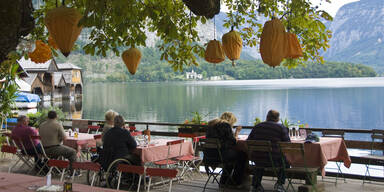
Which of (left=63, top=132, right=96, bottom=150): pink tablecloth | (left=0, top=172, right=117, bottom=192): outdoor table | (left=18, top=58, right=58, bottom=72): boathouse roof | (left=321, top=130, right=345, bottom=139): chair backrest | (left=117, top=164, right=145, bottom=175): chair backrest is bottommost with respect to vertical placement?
(left=63, top=132, right=96, bottom=150): pink tablecloth

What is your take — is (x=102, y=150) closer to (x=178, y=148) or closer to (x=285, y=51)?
(x=178, y=148)

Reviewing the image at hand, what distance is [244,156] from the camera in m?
6.44

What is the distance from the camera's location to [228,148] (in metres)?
6.21

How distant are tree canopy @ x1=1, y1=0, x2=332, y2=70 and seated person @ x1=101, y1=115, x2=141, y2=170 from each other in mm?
1235

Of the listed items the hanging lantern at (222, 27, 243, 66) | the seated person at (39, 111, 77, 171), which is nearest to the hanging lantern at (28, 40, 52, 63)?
the hanging lantern at (222, 27, 243, 66)

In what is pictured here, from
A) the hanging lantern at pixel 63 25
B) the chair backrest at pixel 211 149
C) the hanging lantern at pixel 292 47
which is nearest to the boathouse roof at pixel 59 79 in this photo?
the chair backrest at pixel 211 149

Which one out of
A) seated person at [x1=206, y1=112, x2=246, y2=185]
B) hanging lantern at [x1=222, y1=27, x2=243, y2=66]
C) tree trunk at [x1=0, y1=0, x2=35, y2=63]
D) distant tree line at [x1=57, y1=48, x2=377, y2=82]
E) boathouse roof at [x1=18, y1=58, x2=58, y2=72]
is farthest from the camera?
distant tree line at [x1=57, y1=48, x2=377, y2=82]

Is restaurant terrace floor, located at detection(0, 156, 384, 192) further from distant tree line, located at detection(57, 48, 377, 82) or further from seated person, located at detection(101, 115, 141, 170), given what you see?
distant tree line, located at detection(57, 48, 377, 82)

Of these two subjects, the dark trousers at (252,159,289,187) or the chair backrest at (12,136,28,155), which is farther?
the chair backrest at (12,136,28,155)

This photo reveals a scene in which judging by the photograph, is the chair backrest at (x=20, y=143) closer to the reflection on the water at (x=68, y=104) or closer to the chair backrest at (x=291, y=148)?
the chair backrest at (x=291, y=148)

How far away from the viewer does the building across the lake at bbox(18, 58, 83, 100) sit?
5428 centimetres

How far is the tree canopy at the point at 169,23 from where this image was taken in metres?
3.73

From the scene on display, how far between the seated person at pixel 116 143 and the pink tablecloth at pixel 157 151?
225mm

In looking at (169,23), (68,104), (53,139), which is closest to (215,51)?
(169,23)
